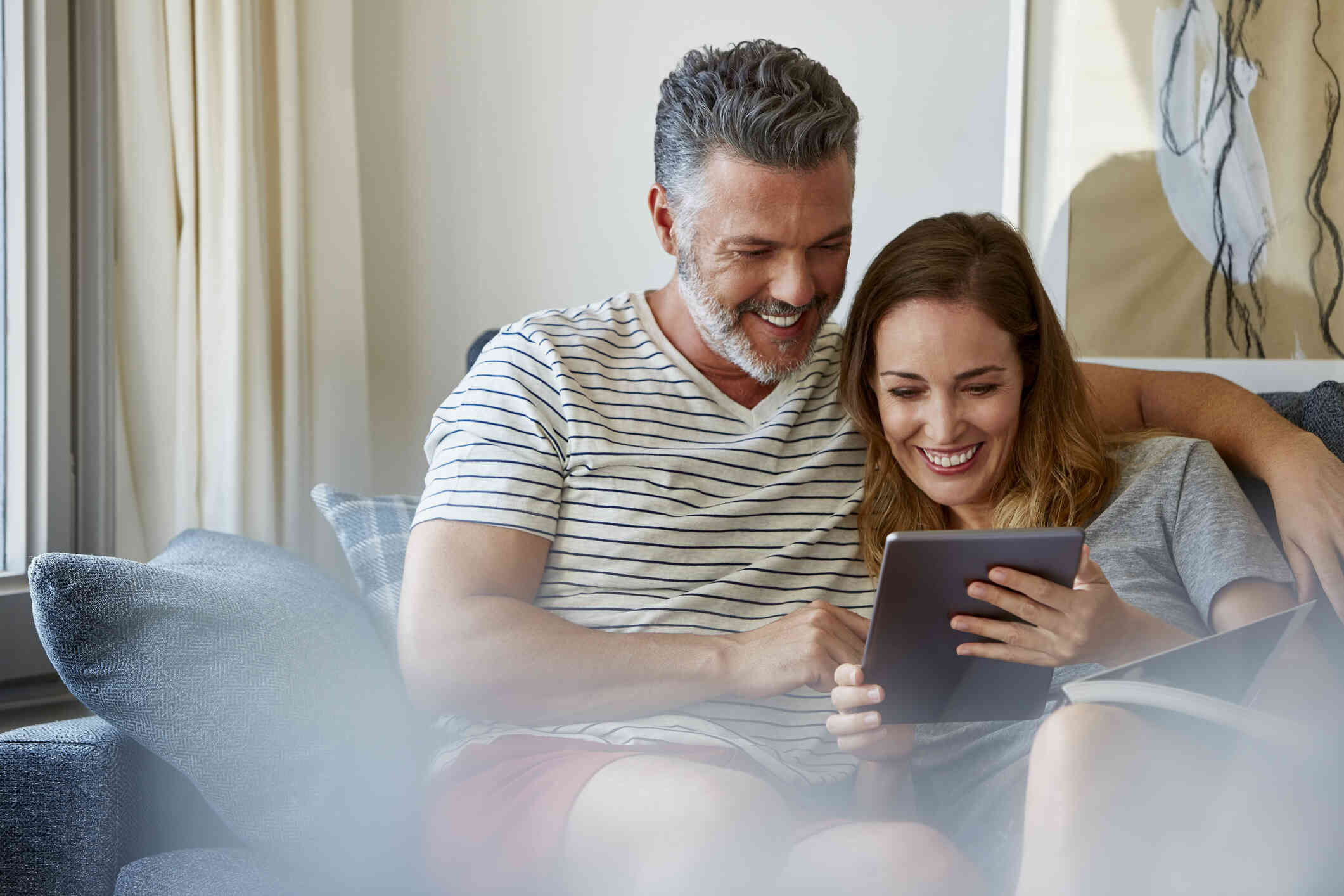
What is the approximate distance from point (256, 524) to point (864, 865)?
4.41ft

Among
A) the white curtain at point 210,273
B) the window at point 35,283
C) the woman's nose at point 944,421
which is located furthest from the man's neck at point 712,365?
the window at point 35,283

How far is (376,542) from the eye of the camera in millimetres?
1490

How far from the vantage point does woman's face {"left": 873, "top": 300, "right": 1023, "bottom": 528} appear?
4.29ft

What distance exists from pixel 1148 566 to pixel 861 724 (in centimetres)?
42

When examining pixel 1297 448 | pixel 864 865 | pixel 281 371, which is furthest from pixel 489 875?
pixel 281 371

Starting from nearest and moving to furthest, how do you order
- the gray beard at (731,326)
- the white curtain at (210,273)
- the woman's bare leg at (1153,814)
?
the woman's bare leg at (1153,814)
the gray beard at (731,326)
the white curtain at (210,273)

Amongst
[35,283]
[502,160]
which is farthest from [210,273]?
[502,160]

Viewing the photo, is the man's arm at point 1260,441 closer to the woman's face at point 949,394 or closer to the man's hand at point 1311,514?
the man's hand at point 1311,514

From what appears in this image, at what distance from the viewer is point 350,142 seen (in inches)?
86.7

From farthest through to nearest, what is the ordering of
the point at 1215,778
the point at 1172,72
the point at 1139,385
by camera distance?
the point at 1172,72, the point at 1139,385, the point at 1215,778

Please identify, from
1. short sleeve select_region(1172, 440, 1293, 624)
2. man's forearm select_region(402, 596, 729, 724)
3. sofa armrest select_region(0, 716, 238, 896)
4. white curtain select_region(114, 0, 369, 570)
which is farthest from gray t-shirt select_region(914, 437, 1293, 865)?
white curtain select_region(114, 0, 369, 570)

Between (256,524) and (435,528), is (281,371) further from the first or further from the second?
(435,528)

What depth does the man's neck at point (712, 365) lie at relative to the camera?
1.48m

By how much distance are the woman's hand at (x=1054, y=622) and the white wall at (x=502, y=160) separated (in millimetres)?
1159
